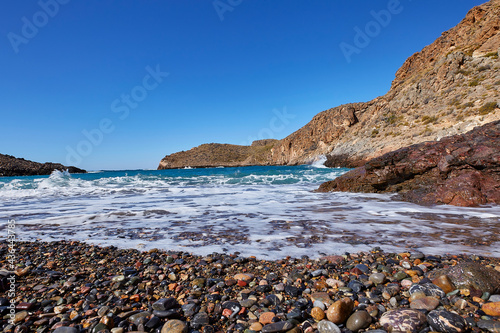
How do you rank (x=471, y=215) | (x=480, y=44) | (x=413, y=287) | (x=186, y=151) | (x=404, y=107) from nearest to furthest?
(x=413, y=287), (x=471, y=215), (x=480, y=44), (x=404, y=107), (x=186, y=151)

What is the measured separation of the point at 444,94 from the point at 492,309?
35611 millimetres

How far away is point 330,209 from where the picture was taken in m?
6.68

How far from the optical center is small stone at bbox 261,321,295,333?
171cm

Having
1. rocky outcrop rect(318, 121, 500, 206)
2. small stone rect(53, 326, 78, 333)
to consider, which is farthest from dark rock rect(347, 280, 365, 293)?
rocky outcrop rect(318, 121, 500, 206)

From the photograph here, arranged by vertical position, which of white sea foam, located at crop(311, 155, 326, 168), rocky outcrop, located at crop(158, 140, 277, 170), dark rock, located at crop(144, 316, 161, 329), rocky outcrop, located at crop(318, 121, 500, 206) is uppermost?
rocky outcrop, located at crop(158, 140, 277, 170)

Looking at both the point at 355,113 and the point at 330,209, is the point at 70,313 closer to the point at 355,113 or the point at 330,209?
the point at 330,209

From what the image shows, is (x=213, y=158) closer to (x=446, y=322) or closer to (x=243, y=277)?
(x=243, y=277)

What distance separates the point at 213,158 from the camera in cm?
11544

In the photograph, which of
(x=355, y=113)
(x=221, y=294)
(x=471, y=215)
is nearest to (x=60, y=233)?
(x=221, y=294)

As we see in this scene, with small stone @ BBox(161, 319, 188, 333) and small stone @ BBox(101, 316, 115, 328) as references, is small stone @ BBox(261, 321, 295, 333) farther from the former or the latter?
small stone @ BBox(101, 316, 115, 328)

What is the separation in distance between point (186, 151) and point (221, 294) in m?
127

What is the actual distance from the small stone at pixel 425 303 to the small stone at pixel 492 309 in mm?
303

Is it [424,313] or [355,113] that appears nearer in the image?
[424,313]

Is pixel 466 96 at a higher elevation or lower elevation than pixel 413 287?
higher
